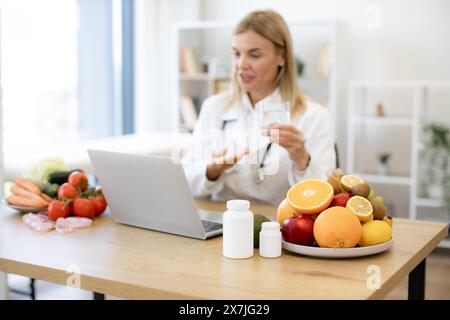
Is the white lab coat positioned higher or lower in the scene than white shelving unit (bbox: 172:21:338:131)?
lower

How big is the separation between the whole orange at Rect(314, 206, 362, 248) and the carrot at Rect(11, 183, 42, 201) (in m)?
0.98

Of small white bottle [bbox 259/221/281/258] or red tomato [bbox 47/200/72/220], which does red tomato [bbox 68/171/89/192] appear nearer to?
red tomato [bbox 47/200/72/220]

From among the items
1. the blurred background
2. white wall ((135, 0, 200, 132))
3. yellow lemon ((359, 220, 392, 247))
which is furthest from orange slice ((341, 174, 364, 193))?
white wall ((135, 0, 200, 132))

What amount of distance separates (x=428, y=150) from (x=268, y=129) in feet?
9.72

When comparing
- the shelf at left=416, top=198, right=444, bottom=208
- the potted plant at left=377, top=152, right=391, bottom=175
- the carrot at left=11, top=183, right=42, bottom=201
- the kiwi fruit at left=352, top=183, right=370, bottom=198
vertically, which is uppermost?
the kiwi fruit at left=352, top=183, right=370, bottom=198

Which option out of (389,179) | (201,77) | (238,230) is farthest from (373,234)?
(201,77)

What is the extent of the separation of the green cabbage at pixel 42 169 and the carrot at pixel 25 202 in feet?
0.34

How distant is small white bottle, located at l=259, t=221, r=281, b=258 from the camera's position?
5.13 feet

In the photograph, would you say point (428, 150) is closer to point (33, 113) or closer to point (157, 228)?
point (33, 113)

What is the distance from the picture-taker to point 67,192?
2.04 meters

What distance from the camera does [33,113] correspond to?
15.0 feet

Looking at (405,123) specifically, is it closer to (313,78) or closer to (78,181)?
(313,78)

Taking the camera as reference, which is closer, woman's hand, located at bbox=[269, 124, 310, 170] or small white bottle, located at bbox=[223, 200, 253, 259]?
small white bottle, located at bbox=[223, 200, 253, 259]

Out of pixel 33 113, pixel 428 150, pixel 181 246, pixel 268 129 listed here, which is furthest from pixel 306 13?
pixel 181 246
